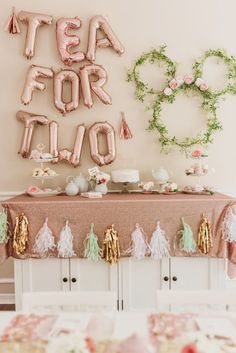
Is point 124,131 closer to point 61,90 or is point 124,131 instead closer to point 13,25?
point 61,90

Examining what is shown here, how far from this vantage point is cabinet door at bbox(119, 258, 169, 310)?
2785 mm

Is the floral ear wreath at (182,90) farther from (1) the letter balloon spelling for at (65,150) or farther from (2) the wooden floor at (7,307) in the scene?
(2) the wooden floor at (7,307)

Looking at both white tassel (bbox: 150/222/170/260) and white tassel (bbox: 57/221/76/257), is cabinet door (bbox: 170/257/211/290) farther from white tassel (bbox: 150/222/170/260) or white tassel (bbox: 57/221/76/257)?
white tassel (bbox: 57/221/76/257)

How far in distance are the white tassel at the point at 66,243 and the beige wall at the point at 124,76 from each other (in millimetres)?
759

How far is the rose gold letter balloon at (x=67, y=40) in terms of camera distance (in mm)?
3201

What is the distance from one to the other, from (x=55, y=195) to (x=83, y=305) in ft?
5.15

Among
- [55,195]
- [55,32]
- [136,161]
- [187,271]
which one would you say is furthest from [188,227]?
[55,32]

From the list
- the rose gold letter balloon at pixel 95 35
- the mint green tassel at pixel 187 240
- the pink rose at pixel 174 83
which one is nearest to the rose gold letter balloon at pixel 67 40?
the rose gold letter balloon at pixel 95 35

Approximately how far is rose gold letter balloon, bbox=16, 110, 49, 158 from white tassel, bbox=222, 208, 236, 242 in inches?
65.9

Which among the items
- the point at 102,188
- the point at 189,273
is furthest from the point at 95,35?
the point at 189,273

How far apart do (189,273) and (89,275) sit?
73cm

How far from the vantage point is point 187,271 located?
2785 mm

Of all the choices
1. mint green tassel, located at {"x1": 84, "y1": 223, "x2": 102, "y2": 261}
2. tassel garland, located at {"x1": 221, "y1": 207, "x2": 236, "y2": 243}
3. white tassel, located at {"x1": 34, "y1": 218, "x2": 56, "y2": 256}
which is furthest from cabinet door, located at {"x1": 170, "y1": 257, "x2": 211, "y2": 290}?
white tassel, located at {"x1": 34, "y1": 218, "x2": 56, "y2": 256}

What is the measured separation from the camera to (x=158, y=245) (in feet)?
8.89
